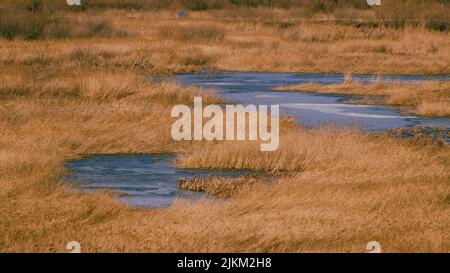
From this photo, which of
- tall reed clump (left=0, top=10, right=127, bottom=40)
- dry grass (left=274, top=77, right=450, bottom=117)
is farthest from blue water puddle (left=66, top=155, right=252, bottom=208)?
tall reed clump (left=0, top=10, right=127, bottom=40)

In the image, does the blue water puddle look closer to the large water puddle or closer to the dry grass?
the large water puddle

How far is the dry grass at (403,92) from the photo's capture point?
2134 cm

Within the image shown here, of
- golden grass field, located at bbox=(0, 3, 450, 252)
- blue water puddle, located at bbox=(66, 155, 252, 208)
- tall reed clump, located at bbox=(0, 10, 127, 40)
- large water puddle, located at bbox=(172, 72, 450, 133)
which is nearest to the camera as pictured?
golden grass field, located at bbox=(0, 3, 450, 252)

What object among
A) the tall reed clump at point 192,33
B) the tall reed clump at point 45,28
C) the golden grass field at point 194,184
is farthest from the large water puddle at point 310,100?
the tall reed clump at point 45,28

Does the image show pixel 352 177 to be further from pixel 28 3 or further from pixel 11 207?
pixel 28 3

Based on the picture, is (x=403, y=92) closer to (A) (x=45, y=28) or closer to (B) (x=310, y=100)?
(B) (x=310, y=100)

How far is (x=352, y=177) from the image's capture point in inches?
499

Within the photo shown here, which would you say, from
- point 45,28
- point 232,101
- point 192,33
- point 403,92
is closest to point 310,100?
point 232,101

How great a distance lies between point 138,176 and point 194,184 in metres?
1.35

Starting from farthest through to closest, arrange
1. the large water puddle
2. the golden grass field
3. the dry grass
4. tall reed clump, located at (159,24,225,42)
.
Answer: tall reed clump, located at (159,24,225,42) → the dry grass → the large water puddle → the golden grass field

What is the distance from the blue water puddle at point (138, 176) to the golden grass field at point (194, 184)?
0.27 m

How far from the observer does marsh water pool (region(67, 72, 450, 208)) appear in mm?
12789

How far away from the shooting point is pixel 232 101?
74.4ft
